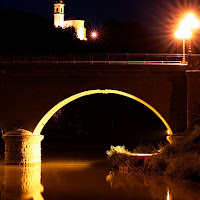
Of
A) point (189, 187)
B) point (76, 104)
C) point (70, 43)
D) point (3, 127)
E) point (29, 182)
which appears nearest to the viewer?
point (189, 187)

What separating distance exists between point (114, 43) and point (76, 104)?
40.7 ft

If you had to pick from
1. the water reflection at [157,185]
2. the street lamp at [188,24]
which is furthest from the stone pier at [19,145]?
the street lamp at [188,24]

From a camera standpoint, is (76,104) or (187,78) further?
(76,104)

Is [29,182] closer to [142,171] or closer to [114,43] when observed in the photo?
[142,171]

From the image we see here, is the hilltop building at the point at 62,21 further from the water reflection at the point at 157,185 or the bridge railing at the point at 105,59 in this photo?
the water reflection at the point at 157,185

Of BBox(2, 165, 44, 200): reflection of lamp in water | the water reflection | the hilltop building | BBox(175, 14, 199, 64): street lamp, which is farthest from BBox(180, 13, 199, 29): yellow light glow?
the hilltop building

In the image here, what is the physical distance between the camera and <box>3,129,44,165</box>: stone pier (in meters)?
22.7

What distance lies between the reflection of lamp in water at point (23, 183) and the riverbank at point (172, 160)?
355 cm

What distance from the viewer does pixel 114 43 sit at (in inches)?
1951

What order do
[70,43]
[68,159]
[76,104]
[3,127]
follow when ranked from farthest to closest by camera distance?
[70,43], [76,104], [68,159], [3,127]

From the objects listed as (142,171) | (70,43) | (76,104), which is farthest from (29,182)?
(70,43)

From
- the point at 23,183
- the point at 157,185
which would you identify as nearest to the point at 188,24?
the point at 157,185

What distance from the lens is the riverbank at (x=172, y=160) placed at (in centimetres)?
1791

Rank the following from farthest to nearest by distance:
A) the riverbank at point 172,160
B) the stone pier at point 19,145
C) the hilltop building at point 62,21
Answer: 1. the hilltop building at point 62,21
2. the stone pier at point 19,145
3. the riverbank at point 172,160
